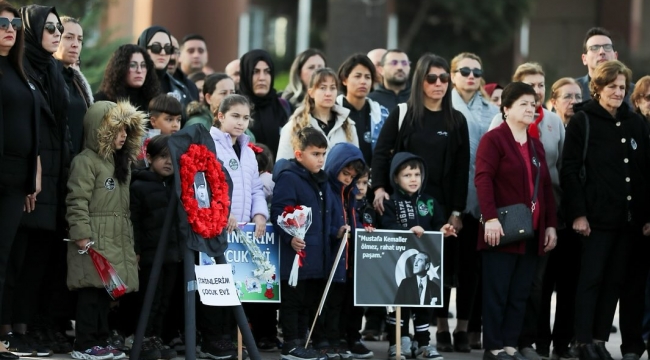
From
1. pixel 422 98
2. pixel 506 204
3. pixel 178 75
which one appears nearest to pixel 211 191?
pixel 506 204

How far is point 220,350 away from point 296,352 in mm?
587

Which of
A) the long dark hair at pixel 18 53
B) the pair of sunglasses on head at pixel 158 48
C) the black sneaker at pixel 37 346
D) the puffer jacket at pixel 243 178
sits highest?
the pair of sunglasses on head at pixel 158 48

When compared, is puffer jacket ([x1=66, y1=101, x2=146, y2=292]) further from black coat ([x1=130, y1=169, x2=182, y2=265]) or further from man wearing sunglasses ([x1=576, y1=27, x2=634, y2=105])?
man wearing sunglasses ([x1=576, y1=27, x2=634, y2=105])

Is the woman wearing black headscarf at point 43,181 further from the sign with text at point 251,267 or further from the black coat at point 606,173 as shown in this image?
the black coat at point 606,173

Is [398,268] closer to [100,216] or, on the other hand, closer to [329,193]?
[329,193]

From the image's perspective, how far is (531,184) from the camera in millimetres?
10953

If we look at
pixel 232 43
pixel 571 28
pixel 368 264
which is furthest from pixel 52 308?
pixel 571 28

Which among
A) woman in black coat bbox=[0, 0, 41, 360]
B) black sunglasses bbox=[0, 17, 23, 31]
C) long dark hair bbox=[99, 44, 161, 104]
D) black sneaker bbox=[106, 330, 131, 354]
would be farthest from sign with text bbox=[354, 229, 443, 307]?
Answer: black sunglasses bbox=[0, 17, 23, 31]

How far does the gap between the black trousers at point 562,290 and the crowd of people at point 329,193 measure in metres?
0.02

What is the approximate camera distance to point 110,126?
1006 centimetres

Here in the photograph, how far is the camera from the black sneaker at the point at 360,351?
11.1m

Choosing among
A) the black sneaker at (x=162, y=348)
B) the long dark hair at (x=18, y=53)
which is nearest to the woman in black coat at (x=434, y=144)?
the black sneaker at (x=162, y=348)

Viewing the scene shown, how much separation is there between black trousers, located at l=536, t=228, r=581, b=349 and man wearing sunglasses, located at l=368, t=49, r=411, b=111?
7.35 feet

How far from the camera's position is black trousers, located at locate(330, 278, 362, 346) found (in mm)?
11258
